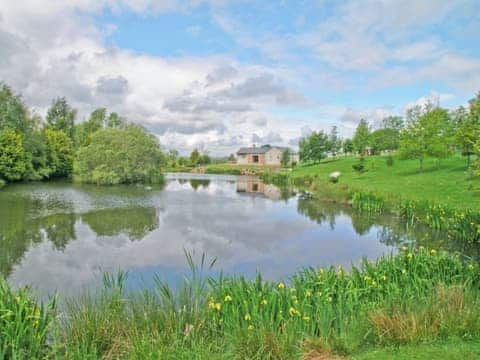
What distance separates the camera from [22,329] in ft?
13.3

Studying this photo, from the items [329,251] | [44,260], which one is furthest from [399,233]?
[44,260]

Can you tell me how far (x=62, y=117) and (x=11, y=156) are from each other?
29.4 m

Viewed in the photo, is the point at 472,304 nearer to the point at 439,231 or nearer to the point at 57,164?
the point at 439,231

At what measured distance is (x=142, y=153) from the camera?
4109 cm

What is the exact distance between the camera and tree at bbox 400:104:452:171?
27734 mm

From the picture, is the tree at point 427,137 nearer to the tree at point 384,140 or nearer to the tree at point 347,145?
the tree at point 384,140

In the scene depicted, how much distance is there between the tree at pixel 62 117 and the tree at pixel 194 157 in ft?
119

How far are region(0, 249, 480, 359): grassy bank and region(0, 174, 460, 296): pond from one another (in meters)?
3.16

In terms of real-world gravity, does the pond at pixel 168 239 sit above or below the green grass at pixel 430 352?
below

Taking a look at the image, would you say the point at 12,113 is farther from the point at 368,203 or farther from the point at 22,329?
the point at 22,329

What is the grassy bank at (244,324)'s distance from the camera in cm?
406

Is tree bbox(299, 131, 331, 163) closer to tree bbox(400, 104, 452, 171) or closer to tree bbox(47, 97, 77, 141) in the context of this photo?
tree bbox(400, 104, 452, 171)

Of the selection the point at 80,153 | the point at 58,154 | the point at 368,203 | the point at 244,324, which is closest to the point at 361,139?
the point at 368,203

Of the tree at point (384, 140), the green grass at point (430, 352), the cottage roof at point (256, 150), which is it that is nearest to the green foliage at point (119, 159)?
the tree at point (384, 140)
